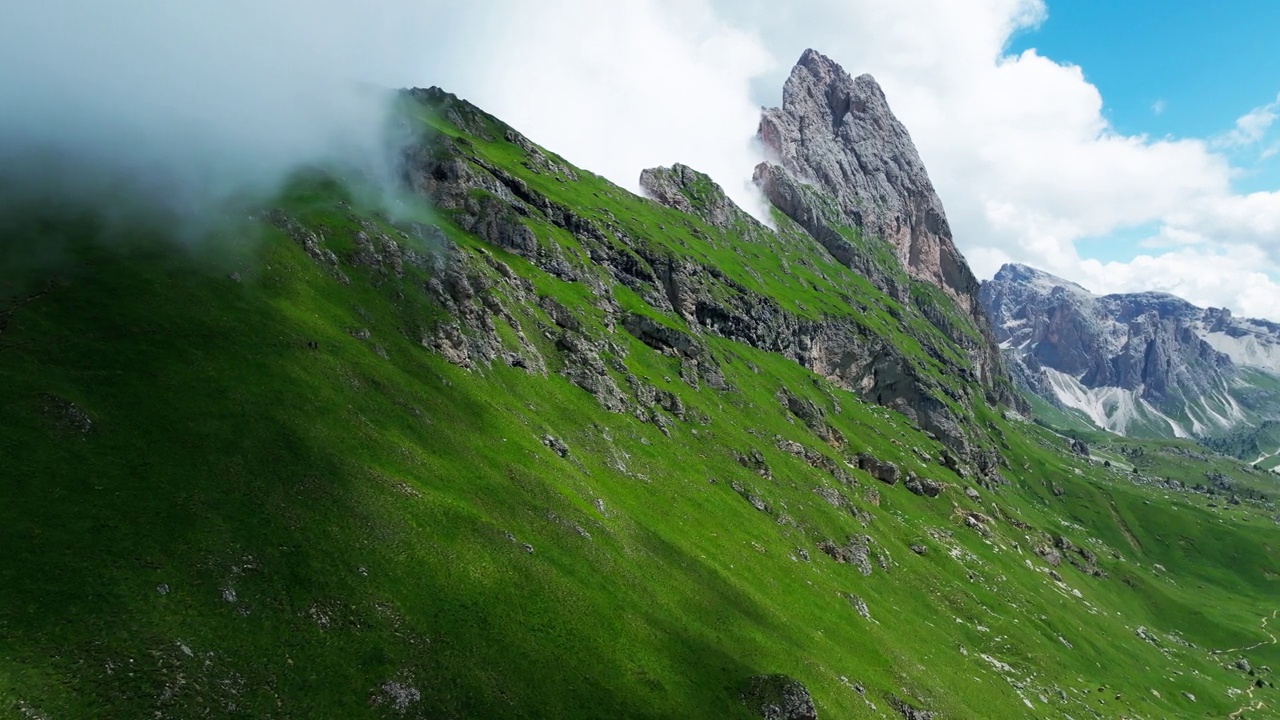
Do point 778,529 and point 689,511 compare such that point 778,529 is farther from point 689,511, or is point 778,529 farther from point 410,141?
point 410,141

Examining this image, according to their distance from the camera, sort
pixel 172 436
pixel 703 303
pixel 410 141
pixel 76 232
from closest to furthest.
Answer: pixel 172 436
pixel 76 232
pixel 410 141
pixel 703 303

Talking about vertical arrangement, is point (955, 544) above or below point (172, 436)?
above

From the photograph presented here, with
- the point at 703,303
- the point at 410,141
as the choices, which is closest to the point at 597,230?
the point at 703,303

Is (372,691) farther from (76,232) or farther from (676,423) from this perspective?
(676,423)

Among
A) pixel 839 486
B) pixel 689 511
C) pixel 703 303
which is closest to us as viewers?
pixel 689 511

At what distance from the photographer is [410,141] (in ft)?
509

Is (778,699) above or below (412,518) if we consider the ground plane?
above

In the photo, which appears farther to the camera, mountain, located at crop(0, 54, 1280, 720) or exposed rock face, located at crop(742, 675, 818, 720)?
exposed rock face, located at crop(742, 675, 818, 720)

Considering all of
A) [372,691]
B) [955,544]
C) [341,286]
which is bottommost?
[372,691]

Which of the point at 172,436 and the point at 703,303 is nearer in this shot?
the point at 172,436

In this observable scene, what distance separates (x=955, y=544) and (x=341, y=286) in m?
138

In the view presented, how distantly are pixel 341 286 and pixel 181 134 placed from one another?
57.1 metres

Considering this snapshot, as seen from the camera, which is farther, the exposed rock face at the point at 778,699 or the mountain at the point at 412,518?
the exposed rock face at the point at 778,699

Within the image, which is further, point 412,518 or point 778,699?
point 778,699
